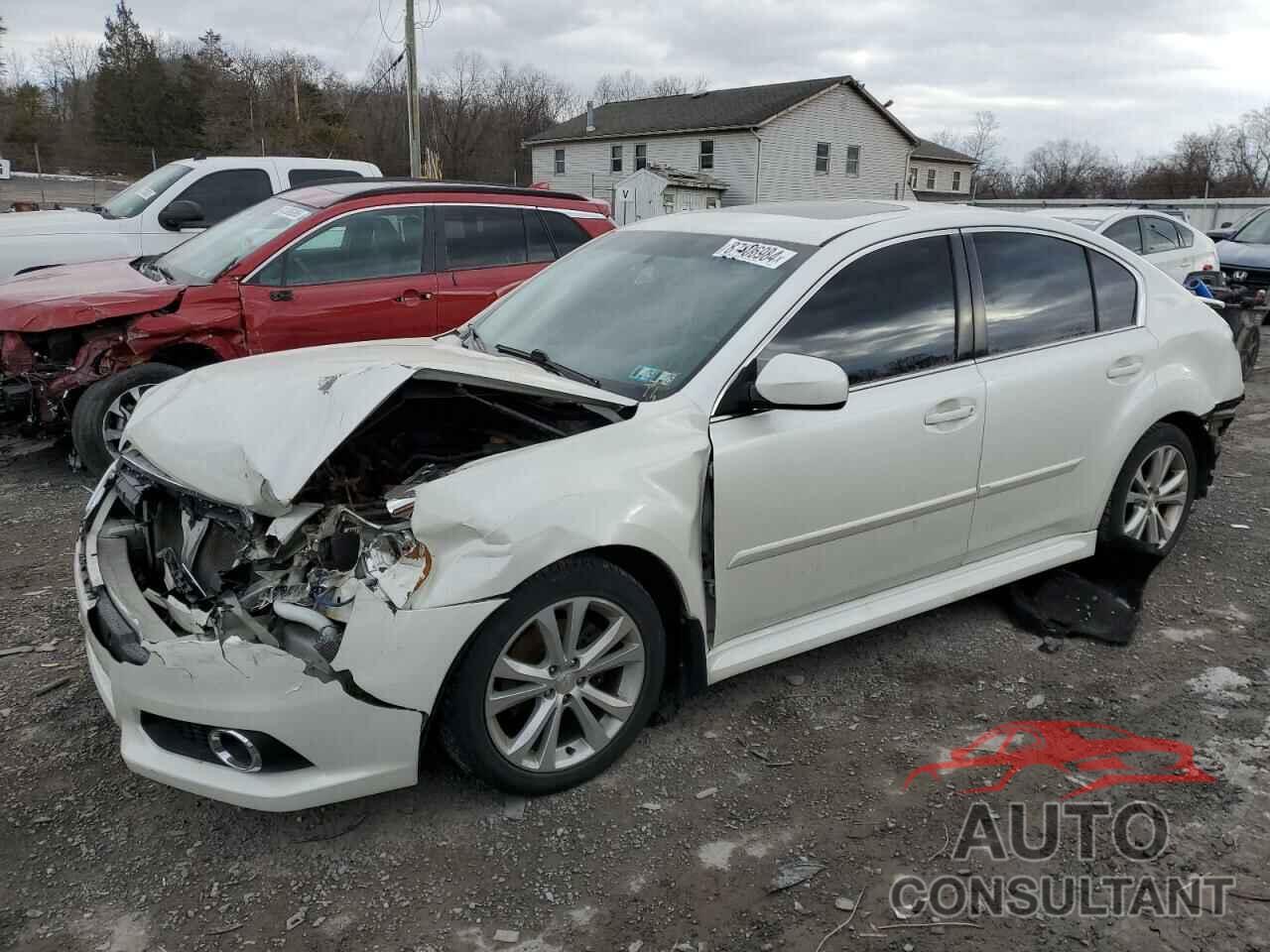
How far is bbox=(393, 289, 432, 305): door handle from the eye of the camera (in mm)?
6613

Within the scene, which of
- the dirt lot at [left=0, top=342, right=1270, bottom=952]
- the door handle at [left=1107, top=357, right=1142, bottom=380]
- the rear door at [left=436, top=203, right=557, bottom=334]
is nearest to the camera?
the dirt lot at [left=0, top=342, right=1270, bottom=952]

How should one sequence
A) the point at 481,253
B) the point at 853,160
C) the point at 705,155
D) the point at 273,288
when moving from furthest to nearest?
the point at 853,160, the point at 705,155, the point at 481,253, the point at 273,288

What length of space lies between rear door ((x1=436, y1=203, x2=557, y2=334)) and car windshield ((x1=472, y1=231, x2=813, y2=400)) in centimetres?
277

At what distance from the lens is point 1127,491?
167 inches

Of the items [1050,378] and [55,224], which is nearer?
[1050,378]

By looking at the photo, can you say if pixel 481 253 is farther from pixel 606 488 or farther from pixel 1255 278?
pixel 1255 278

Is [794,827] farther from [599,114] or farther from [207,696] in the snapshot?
[599,114]

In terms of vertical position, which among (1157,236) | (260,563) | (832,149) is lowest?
(260,563)

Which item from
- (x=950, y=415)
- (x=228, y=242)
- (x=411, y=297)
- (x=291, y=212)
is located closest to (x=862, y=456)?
(x=950, y=415)

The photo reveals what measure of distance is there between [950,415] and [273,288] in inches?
181

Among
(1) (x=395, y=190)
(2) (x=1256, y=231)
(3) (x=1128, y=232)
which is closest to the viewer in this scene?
(1) (x=395, y=190)

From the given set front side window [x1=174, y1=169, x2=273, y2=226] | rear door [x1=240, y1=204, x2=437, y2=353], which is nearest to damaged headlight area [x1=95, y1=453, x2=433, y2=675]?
rear door [x1=240, y1=204, x2=437, y2=353]

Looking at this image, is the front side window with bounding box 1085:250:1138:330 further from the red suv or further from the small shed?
the small shed

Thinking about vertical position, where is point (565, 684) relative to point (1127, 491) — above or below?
below
